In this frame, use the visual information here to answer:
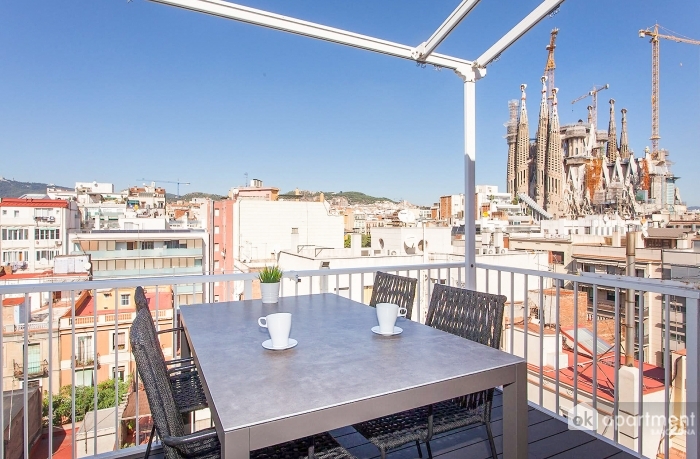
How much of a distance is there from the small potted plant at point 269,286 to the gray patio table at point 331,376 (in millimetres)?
422

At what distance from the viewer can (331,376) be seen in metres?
1.18

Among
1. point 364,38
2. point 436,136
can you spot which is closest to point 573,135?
point 364,38

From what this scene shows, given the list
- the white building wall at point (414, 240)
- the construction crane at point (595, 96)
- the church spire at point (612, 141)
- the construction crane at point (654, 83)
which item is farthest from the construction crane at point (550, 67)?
the white building wall at point (414, 240)

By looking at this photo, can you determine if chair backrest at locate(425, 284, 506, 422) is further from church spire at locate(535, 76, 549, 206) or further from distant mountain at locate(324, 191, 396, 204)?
distant mountain at locate(324, 191, 396, 204)

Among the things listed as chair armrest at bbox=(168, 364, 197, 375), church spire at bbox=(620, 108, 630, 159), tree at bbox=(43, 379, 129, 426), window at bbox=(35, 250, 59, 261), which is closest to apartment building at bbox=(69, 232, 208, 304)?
window at bbox=(35, 250, 59, 261)

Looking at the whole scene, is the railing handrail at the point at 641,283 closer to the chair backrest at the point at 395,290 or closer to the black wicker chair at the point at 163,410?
the chair backrest at the point at 395,290

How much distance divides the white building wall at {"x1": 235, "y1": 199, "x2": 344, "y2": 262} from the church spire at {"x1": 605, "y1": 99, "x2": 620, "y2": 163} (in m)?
12.2

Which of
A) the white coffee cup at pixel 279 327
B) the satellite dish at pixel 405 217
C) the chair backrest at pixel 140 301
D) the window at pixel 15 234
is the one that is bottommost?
the white coffee cup at pixel 279 327

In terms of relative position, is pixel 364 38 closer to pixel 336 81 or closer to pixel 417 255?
pixel 417 255

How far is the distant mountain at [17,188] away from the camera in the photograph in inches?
316

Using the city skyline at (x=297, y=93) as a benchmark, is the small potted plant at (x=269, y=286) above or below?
below

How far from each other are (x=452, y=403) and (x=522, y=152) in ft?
23.6

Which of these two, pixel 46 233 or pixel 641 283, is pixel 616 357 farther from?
pixel 46 233

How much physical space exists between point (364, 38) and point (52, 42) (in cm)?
988
